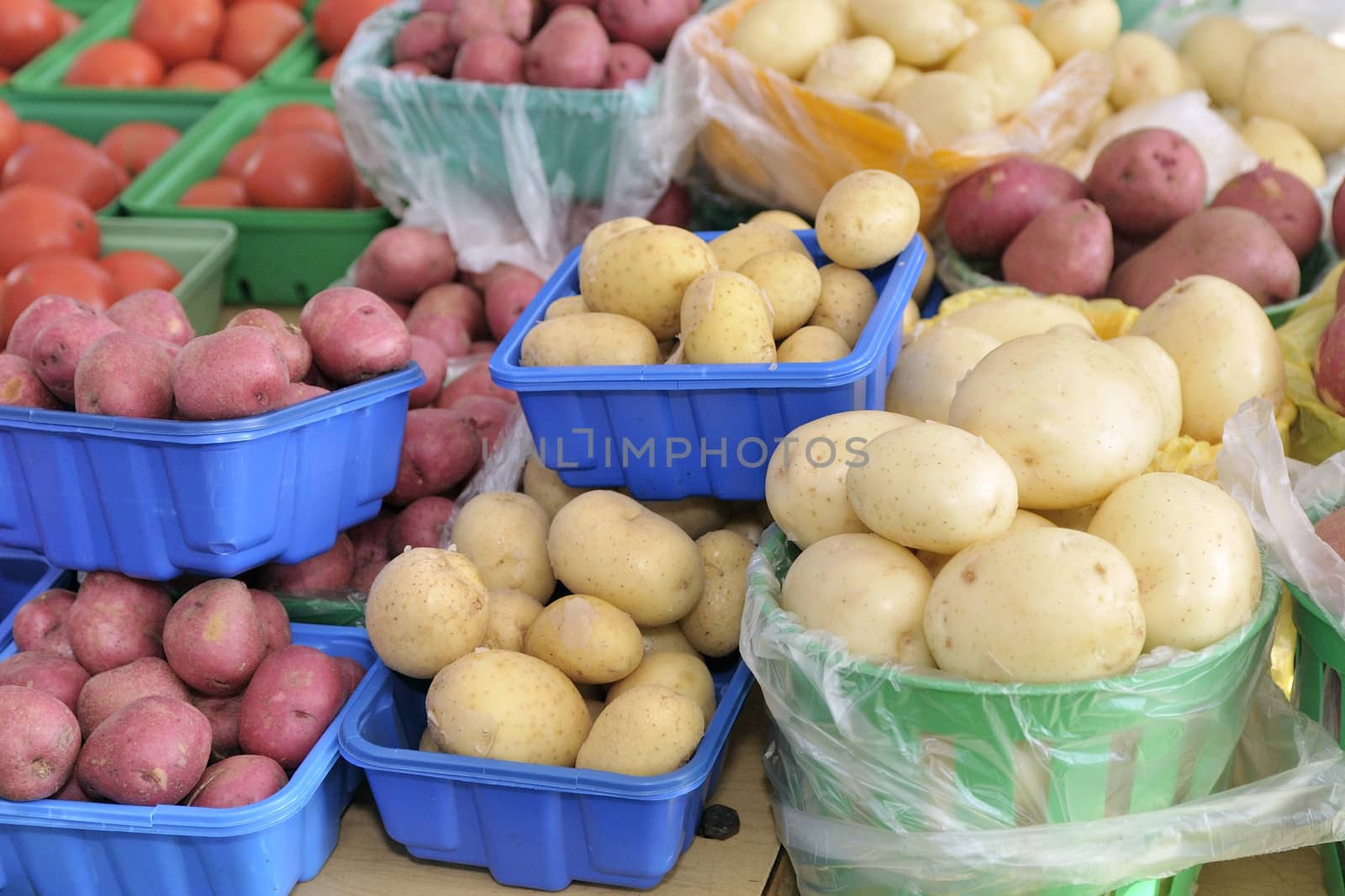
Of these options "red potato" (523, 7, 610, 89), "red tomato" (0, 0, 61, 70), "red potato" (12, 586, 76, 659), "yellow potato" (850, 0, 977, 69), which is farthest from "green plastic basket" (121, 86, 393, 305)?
"red potato" (12, 586, 76, 659)

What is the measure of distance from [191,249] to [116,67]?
0.98 meters

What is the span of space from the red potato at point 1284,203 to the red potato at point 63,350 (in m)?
1.68

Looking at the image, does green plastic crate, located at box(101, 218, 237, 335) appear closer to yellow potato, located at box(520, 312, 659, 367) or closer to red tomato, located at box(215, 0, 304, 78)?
red tomato, located at box(215, 0, 304, 78)

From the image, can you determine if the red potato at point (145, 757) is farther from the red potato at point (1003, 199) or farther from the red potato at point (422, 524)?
the red potato at point (1003, 199)

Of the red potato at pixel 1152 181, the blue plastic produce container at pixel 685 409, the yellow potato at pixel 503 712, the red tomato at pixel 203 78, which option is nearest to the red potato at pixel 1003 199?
the red potato at pixel 1152 181

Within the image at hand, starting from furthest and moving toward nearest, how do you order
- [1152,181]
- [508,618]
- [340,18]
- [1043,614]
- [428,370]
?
[340,18]
[1152,181]
[428,370]
[508,618]
[1043,614]

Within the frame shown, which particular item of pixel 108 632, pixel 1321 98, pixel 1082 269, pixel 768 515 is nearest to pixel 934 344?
pixel 768 515

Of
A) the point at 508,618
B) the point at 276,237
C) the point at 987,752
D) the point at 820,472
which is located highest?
the point at 820,472

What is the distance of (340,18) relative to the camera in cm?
309

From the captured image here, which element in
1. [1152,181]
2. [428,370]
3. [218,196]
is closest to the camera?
[428,370]

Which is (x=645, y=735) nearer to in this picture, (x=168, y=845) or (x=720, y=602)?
(x=720, y=602)

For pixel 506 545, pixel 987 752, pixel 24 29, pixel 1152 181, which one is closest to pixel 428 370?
pixel 506 545

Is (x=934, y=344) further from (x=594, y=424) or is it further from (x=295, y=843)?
(x=295, y=843)

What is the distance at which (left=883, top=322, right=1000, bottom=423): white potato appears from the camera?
1430 mm
